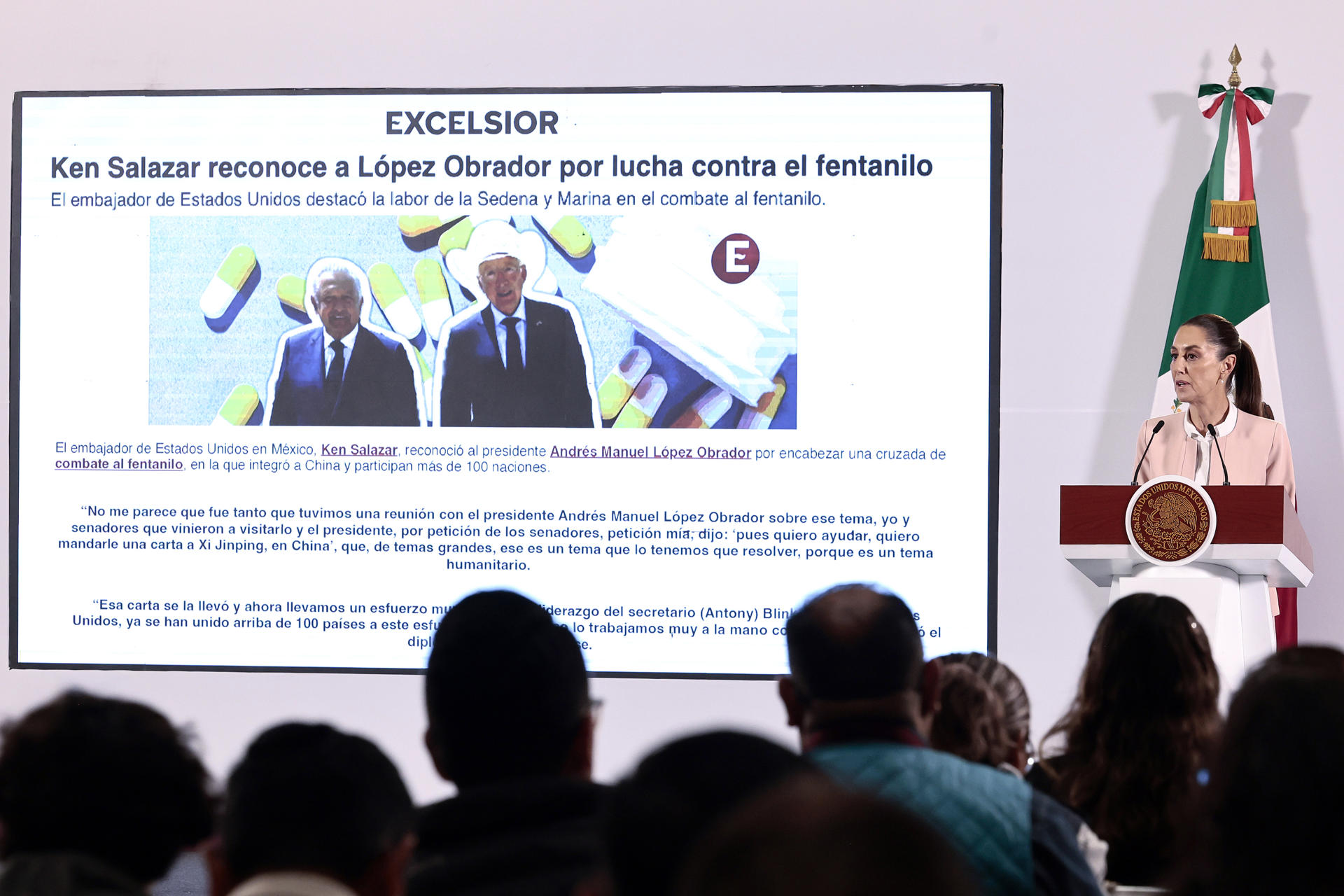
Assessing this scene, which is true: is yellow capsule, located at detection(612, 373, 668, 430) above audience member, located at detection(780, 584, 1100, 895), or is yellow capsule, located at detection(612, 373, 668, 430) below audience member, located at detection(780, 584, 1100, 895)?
above

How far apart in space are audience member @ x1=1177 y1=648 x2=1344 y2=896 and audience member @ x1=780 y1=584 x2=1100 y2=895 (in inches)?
26.4

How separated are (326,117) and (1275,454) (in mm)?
3215

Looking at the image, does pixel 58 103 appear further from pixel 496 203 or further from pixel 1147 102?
pixel 1147 102

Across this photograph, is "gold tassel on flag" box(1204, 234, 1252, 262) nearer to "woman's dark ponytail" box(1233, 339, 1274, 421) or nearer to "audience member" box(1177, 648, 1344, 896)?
"woman's dark ponytail" box(1233, 339, 1274, 421)

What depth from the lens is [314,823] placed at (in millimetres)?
1171

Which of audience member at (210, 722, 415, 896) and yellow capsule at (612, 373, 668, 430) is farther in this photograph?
yellow capsule at (612, 373, 668, 430)

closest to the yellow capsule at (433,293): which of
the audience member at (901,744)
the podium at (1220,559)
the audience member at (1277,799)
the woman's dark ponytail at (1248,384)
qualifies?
the podium at (1220,559)

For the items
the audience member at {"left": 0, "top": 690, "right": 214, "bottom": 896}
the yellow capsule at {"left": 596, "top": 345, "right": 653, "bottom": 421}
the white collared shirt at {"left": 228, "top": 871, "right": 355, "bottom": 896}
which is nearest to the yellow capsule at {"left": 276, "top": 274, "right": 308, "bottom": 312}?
the yellow capsule at {"left": 596, "top": 345, "right": 653, "bottom": 421}

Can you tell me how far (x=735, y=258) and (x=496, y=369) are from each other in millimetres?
874

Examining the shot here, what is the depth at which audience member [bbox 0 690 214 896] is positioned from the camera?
121cm

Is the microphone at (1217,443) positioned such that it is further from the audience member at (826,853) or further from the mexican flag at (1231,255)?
the audience member at (826,853)

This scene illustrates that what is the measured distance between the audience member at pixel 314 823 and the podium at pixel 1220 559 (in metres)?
2.31

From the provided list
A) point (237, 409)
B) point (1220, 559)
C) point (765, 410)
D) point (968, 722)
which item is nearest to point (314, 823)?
point (968, 722)

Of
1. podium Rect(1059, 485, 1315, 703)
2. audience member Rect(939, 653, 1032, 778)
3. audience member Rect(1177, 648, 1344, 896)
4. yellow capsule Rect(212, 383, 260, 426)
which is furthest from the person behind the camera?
yellow capsule Rect(212, 383, 260, 426)
